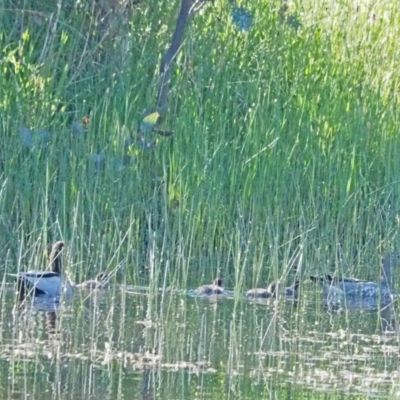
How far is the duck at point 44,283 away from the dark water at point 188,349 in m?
0.08

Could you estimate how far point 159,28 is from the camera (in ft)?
30.5

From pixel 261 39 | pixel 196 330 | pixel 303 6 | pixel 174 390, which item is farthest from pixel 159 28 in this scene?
pixel 174 390

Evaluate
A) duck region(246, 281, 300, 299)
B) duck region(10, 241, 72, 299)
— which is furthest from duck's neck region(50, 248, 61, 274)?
duck region(246, 281, 300, 299)

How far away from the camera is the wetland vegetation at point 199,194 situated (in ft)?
16.3

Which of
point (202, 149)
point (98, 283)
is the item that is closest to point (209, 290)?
point (98, 283)

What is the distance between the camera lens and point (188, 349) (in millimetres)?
5086

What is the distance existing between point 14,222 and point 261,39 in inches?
130

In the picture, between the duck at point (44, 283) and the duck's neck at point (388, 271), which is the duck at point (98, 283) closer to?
the duck at point (44, 283)

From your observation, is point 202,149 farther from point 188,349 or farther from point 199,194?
point 188,349

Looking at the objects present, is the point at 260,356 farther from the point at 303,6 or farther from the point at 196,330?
the point at 303,6

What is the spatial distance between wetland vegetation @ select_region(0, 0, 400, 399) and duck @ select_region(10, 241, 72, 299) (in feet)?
0.23

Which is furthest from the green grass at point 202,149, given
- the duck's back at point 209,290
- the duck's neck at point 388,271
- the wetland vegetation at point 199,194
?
the duck's neck at point 388,271

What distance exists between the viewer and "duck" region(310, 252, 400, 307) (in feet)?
21.2

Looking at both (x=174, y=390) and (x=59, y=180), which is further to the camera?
(x=59, y=180)
